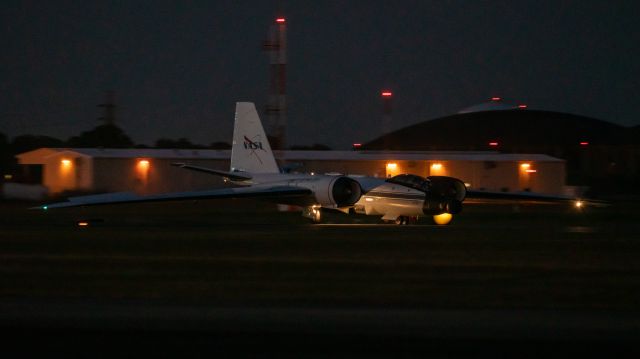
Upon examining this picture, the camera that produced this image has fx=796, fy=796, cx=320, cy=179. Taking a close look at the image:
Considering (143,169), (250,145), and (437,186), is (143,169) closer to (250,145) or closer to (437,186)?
(250,145)

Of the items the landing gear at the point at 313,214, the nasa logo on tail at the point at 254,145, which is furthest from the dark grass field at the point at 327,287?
the nasa logo on tail at the point at 254,145

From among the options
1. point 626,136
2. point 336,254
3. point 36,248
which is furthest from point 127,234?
point 626,136

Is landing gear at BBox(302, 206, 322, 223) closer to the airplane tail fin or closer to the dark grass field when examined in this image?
the airplane tail fin

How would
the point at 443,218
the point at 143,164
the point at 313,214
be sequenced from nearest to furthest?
the point at 443,218, the point at 313,214, the point at 143,164

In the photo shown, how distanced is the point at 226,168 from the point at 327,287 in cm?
3693

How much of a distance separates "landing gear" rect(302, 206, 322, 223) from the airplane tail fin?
3413 mm

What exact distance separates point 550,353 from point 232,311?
3.90m

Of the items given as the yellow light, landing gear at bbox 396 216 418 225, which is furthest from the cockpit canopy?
landing gear at bbox 396 216 418 225

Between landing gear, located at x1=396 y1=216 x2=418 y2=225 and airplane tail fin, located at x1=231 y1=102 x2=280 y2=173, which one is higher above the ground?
airplane tail fin, located at x1=231 y1=102 x2=280 y2=173

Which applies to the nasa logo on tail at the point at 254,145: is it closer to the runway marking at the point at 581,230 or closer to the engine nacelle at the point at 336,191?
the engine nacelle at the point at 336,191

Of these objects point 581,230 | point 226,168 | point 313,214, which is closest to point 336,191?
point 313,214

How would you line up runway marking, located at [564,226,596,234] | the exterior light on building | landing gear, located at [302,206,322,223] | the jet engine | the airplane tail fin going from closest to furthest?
runway marking, located at [564,226,596,234], the jet engine, landing gear, located at [302,206,322,223], the airplane tail fin, the exterior light on building

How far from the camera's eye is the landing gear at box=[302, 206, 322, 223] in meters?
27.9

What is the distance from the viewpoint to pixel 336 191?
88.6 ft
